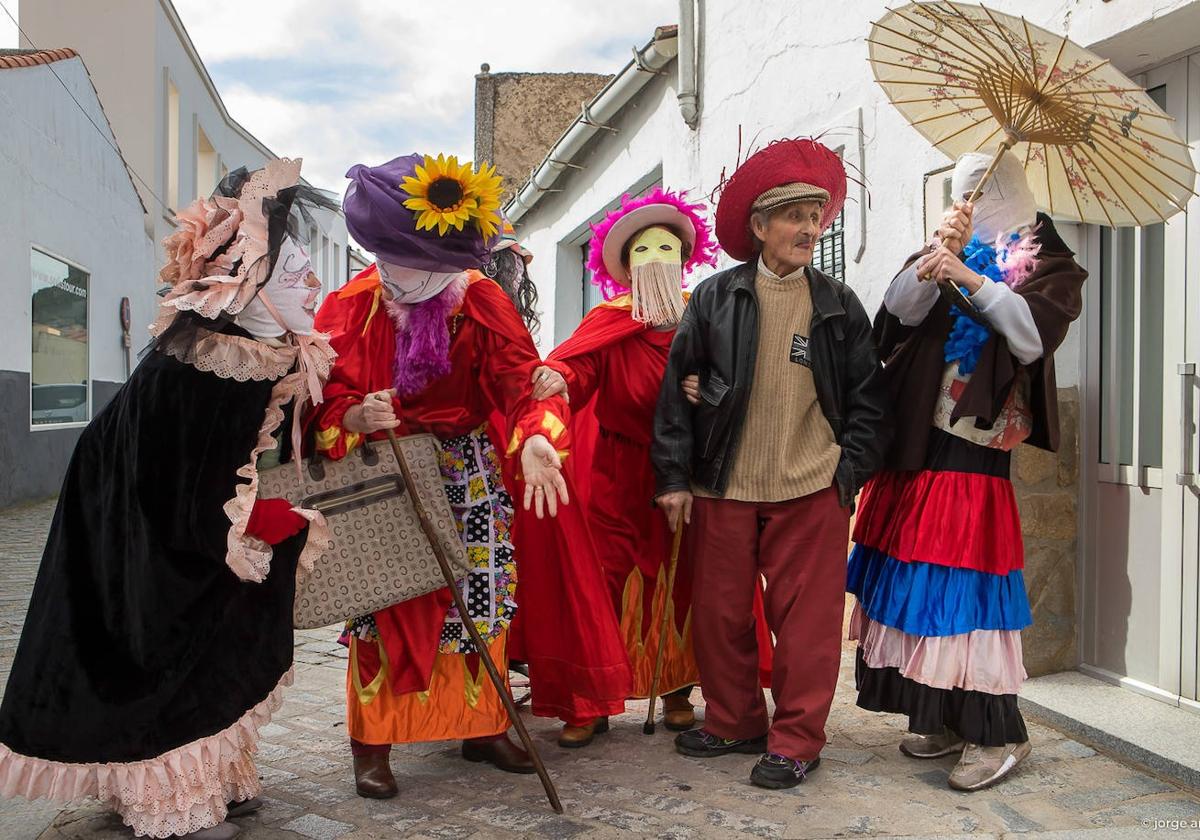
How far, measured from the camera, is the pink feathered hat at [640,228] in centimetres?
404

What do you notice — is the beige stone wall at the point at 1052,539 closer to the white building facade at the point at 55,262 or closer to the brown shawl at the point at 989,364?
the brown shawl at the point at 989,364

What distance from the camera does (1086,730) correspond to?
12.5 ft

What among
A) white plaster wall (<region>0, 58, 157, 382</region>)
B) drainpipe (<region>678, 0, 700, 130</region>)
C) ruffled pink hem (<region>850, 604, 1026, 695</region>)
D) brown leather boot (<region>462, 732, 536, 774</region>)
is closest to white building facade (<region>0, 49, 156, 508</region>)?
white plaster wall (<region>0, 58, 157, 382</region>)

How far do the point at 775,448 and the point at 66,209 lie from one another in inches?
492

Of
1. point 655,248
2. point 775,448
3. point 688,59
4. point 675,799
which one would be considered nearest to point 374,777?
point 675,799

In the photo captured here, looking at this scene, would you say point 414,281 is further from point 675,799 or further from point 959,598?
point 959,598

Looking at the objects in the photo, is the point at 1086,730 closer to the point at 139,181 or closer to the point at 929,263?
the point at 929,263

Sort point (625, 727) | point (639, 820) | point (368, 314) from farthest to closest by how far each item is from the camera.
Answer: point (625, 727)
point (368, 314)
point (639, 820)

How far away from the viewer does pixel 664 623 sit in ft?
13.1

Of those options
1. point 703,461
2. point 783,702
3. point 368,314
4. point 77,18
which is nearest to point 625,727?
point 783,702

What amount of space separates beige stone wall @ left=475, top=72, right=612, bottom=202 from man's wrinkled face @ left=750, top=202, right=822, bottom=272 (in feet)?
53.0

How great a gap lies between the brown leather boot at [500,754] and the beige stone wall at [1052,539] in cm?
210

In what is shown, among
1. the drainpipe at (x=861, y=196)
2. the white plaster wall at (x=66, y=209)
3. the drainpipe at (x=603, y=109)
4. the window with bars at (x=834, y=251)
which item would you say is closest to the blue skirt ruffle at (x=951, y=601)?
the drainpipe at (x=861, y=196)

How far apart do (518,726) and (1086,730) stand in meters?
2.12
